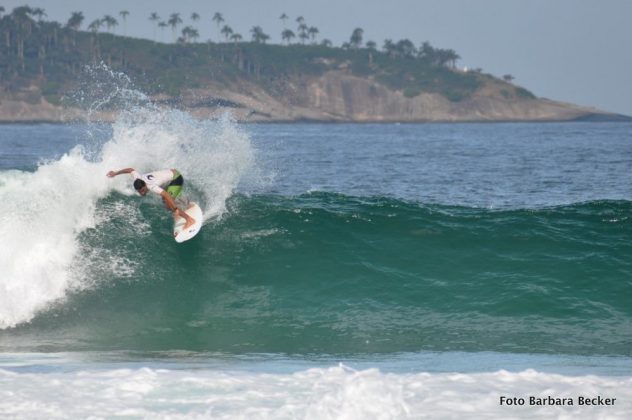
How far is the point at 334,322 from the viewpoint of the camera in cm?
1350

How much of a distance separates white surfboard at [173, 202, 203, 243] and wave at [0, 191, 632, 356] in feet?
1.45

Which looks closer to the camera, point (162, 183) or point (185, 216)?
point (162, 183)

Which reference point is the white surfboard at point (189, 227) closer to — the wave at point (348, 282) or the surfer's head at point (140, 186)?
the wave at point (348, 282)

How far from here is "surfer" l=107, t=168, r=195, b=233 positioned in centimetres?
1357

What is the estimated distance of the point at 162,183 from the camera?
46.9 feet

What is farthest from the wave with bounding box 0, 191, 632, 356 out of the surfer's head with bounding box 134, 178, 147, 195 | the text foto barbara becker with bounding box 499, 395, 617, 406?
the text foto barbara becker with bounding box 499, 395, 617, 406

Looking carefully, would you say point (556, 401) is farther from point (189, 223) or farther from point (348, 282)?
point (189, 223)

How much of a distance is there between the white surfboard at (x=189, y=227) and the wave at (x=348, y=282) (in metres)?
0.44

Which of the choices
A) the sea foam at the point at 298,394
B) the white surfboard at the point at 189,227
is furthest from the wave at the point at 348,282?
the sea foam at the point at 298,394

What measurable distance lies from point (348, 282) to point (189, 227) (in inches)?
114

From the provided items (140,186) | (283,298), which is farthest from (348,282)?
(140,186)

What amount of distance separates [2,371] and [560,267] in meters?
9.86

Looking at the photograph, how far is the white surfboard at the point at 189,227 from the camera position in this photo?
51.2ft

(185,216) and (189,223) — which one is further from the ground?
(185,216)
